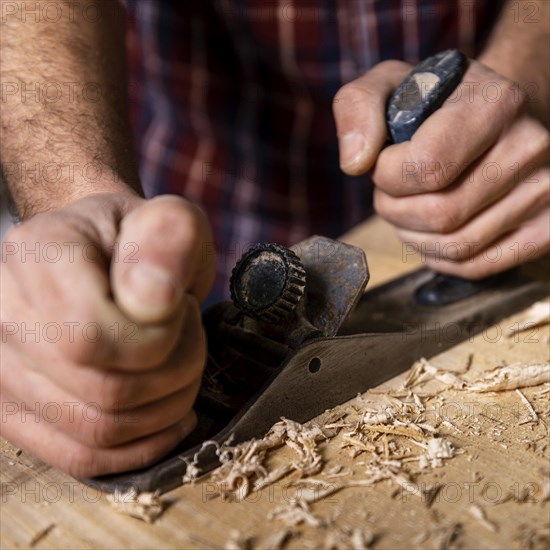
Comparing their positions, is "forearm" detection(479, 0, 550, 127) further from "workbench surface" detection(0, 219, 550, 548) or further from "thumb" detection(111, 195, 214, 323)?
"thumb" detection(111, 195, 214, 323)

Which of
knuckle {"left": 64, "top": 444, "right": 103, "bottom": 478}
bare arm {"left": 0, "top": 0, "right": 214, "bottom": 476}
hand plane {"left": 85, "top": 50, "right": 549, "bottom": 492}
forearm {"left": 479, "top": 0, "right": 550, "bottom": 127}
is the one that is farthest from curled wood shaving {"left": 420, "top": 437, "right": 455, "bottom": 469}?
forearm {"left": 479, "top": 0, "right": 550, "bottom": 127}

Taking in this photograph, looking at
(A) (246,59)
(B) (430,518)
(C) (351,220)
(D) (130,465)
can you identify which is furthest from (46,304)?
(C) (351,220)

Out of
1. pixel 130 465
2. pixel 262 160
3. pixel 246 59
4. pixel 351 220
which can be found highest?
pixel 246 59

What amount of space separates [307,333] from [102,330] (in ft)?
1.38

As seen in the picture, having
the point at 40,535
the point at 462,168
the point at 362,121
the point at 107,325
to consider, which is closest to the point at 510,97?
the point at 462,168

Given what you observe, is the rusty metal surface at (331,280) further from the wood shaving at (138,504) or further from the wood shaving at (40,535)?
the wood shaving at (40,535)

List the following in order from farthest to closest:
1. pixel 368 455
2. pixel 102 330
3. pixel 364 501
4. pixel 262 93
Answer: pixel 262 93
pixel 368 455
pixel 364 501
pixel 102 330

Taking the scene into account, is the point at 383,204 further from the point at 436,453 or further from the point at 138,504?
the point at 138,504

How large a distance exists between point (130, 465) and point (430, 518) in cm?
38

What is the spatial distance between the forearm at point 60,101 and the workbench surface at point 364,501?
1.59 ft

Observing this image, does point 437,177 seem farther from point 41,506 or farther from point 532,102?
point 41,506

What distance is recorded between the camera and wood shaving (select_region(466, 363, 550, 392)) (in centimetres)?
124

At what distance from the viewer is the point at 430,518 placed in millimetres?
921

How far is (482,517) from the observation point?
917mm
